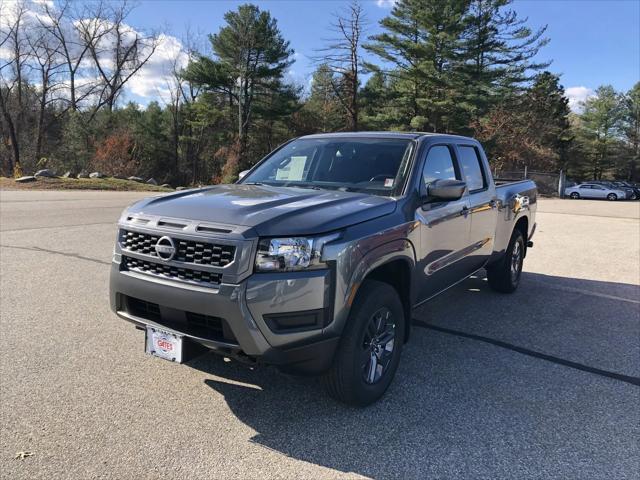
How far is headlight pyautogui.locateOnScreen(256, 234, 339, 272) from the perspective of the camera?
9.06ft

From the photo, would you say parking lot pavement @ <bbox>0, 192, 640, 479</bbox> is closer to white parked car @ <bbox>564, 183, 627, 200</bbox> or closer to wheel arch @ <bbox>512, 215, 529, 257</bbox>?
wheel arch @ <bbox>512, 215, 529, 257</bbox>

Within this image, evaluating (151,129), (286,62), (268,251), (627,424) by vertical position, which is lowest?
(627,424)

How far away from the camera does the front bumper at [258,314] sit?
8.91 feet

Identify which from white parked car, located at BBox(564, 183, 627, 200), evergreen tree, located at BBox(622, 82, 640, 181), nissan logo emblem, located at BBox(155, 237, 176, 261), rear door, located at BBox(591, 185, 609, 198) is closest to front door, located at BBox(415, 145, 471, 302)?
nissan logo emblem, located at BBox(155, 237, 176, 261)

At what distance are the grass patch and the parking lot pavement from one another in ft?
62.4

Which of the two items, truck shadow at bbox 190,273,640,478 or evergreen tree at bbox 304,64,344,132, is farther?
evergreen tree at bbox 304,64,344,132

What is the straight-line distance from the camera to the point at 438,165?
4375mm

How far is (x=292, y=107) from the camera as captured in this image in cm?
3844

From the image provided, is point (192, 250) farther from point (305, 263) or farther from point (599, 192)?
point (599, 192)

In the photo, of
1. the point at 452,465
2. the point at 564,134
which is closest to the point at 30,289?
the point at 452,465

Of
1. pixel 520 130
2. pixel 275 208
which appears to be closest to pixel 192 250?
pixel 275 208

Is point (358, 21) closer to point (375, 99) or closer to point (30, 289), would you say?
point (375, 99)

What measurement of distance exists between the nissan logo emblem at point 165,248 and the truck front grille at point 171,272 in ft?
0.21

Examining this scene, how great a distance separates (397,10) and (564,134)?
31689mm
